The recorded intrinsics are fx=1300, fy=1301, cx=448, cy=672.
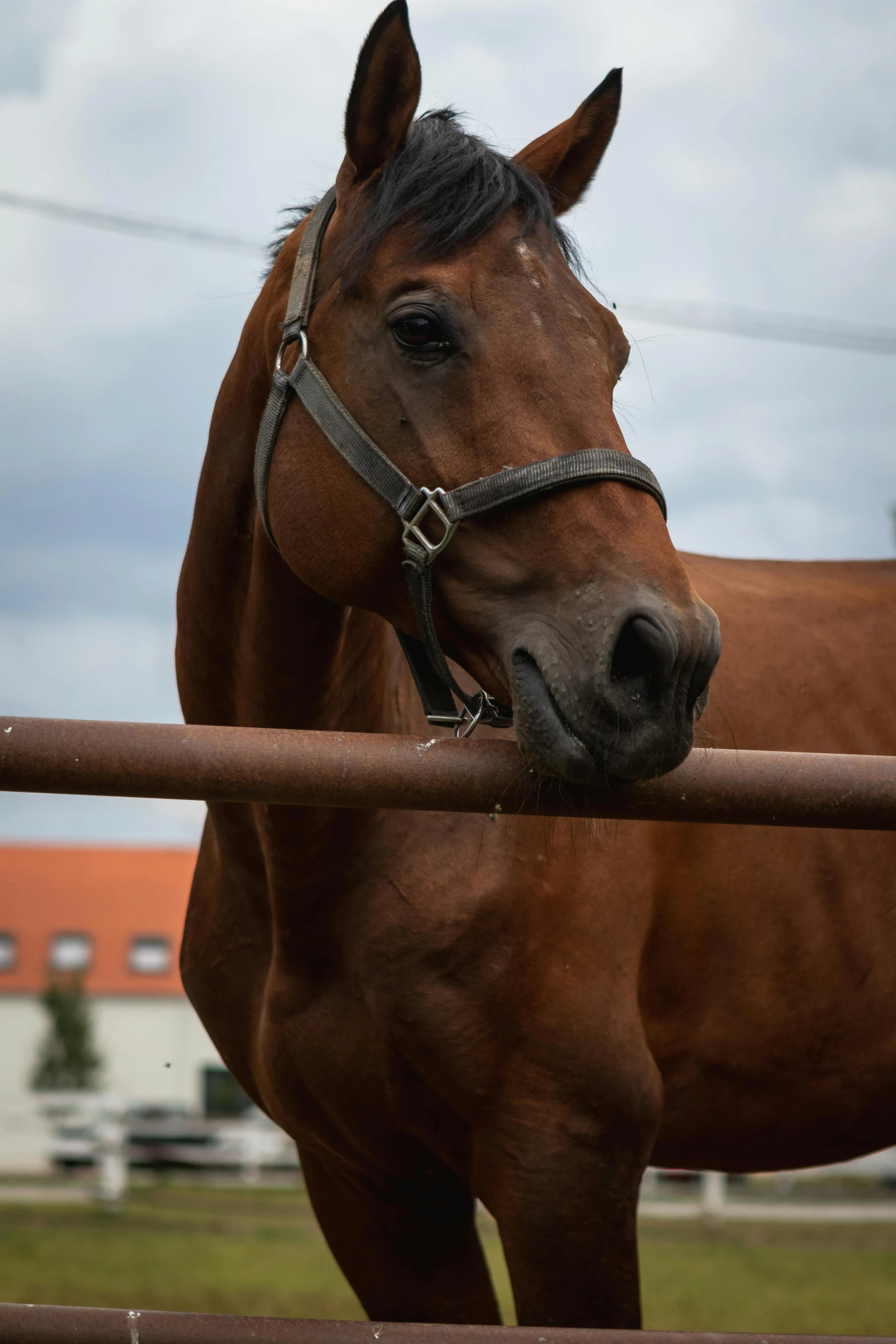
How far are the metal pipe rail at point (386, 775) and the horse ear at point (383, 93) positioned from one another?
4.11ft

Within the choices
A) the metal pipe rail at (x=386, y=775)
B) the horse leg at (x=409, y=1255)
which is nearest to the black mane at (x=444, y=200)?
the metal pipe rail at (x=386, y=775)

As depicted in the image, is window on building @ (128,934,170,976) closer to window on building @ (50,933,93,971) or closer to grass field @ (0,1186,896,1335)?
window on building @ (50,933,93,971)

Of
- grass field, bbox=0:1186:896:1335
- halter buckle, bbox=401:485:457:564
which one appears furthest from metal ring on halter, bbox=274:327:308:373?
grass field, bbox=0:1186:896:1335

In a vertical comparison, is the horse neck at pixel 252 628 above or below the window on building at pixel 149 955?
above

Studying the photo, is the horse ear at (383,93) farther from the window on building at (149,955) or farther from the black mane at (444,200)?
the window on building at (149,955)

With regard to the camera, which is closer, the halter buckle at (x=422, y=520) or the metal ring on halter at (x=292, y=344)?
the halter buckle at (x=422, y=520)

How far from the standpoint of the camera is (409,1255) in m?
3.06

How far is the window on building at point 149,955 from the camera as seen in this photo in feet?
147

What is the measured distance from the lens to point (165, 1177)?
72.6 ft

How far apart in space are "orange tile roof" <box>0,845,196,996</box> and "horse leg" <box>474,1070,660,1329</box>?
43.0 metres

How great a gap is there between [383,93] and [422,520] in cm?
83


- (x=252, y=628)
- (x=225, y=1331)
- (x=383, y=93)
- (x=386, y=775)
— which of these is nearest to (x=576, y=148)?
(x=383, y=93)

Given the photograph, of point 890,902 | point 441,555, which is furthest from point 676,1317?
point 441,555

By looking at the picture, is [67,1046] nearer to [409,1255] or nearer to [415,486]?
[409,1255]
